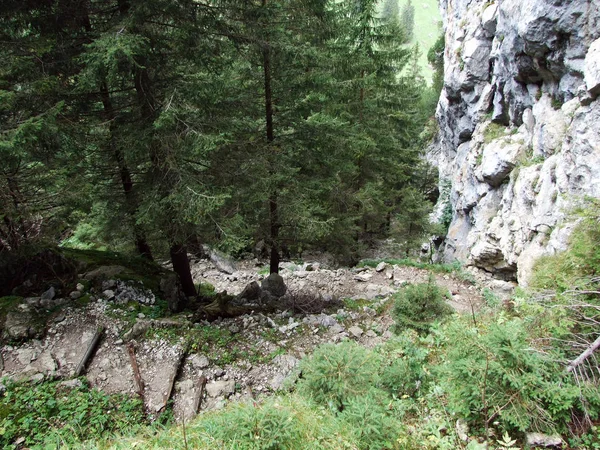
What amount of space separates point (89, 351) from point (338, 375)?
4.85 m

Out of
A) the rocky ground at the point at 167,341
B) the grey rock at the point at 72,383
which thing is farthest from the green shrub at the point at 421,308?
the grey rock at the point at 72,383

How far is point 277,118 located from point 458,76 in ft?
52.2

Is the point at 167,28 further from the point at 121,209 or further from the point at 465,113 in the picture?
the point at 465,113

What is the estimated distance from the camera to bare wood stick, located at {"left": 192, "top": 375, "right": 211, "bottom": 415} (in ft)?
18.2

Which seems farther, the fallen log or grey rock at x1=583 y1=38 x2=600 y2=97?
grey rock at x1=583 y1=38 x2=600 y2=97

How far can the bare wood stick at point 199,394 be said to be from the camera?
555cm

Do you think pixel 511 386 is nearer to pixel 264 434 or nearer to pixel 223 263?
pixel 264 434

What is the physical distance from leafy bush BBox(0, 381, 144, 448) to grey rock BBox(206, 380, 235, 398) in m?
1.16

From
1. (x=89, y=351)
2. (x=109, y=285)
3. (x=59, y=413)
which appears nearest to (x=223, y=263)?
(x=109, y=285)

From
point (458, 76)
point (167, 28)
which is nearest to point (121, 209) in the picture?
point (167, 28)

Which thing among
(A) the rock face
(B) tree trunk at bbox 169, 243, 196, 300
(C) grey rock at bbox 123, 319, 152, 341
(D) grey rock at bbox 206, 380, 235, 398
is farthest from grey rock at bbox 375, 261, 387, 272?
(C) grey rock at bbox 123, 319, 152, 341

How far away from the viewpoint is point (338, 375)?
12.8ft

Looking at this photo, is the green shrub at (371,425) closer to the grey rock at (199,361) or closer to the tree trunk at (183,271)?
the grey rock at (199,361)

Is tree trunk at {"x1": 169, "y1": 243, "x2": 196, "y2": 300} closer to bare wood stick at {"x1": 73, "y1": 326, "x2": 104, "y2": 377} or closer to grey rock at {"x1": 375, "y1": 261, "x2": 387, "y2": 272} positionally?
bare wood stick at {"x1": 73, "y1": 326, "x2": 104, "y2": 377}
